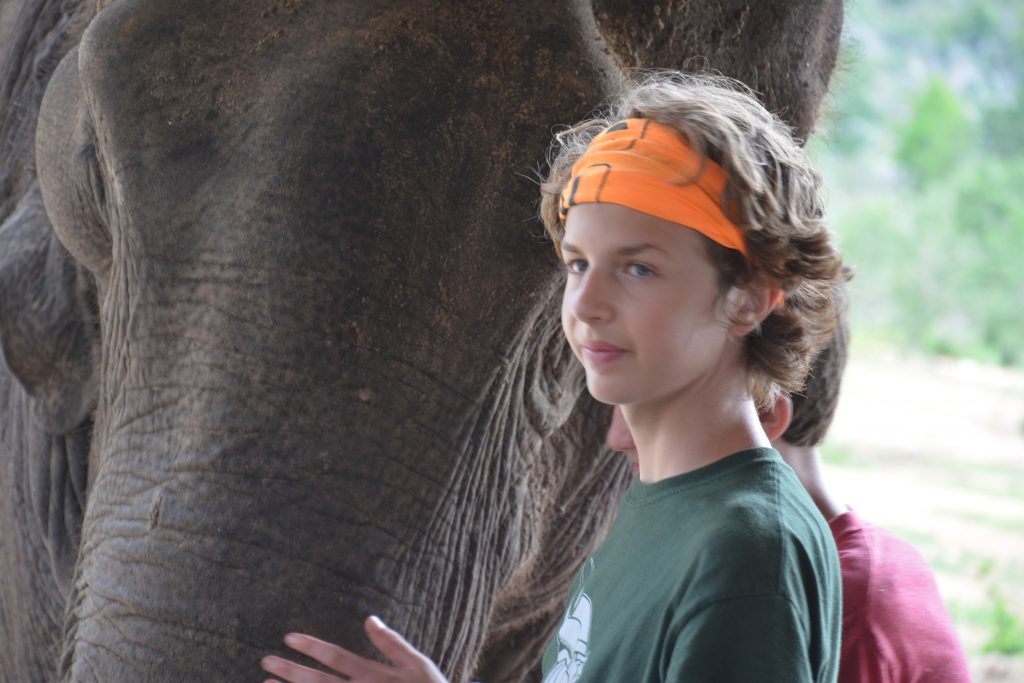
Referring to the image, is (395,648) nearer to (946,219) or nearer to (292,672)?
(292,672)

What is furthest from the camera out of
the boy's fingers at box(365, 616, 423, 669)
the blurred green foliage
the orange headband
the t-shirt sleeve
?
the blurred green foliage

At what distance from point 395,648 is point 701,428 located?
0.37 m

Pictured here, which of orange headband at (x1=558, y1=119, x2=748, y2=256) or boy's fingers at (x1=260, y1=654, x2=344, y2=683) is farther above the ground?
orange headband at (x1=558, y1=119, x2=748, y2=256)

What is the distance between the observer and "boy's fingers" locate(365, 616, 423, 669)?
1.39 metres

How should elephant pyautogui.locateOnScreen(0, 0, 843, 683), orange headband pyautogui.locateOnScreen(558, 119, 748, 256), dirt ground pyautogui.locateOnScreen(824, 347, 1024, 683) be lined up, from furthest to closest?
dirt ground pyautogui.locateOnScreen(824, 347, 1024, 683), elephant pyautogui.locateOnScreen(0, 0, 843, 683), orange headband pyautogui.locateOnScreen(558, 119, 748, 256)

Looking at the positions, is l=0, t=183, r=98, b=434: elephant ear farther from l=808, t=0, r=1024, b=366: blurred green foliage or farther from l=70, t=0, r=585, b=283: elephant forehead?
l=808, t=0, r=1024, b=366: blurred green foliage

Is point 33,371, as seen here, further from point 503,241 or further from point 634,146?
point 634,146

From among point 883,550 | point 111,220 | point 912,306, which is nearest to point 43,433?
point 111,220

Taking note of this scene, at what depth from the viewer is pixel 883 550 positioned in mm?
1801

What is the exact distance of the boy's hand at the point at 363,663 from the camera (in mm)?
1391

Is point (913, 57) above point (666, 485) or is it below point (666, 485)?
above

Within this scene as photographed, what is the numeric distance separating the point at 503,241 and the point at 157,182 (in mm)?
419

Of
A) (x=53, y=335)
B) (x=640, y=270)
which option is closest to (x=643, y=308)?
(x=640, y=270)

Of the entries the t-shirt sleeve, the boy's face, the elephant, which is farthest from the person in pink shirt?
the t-shirt sleeve
